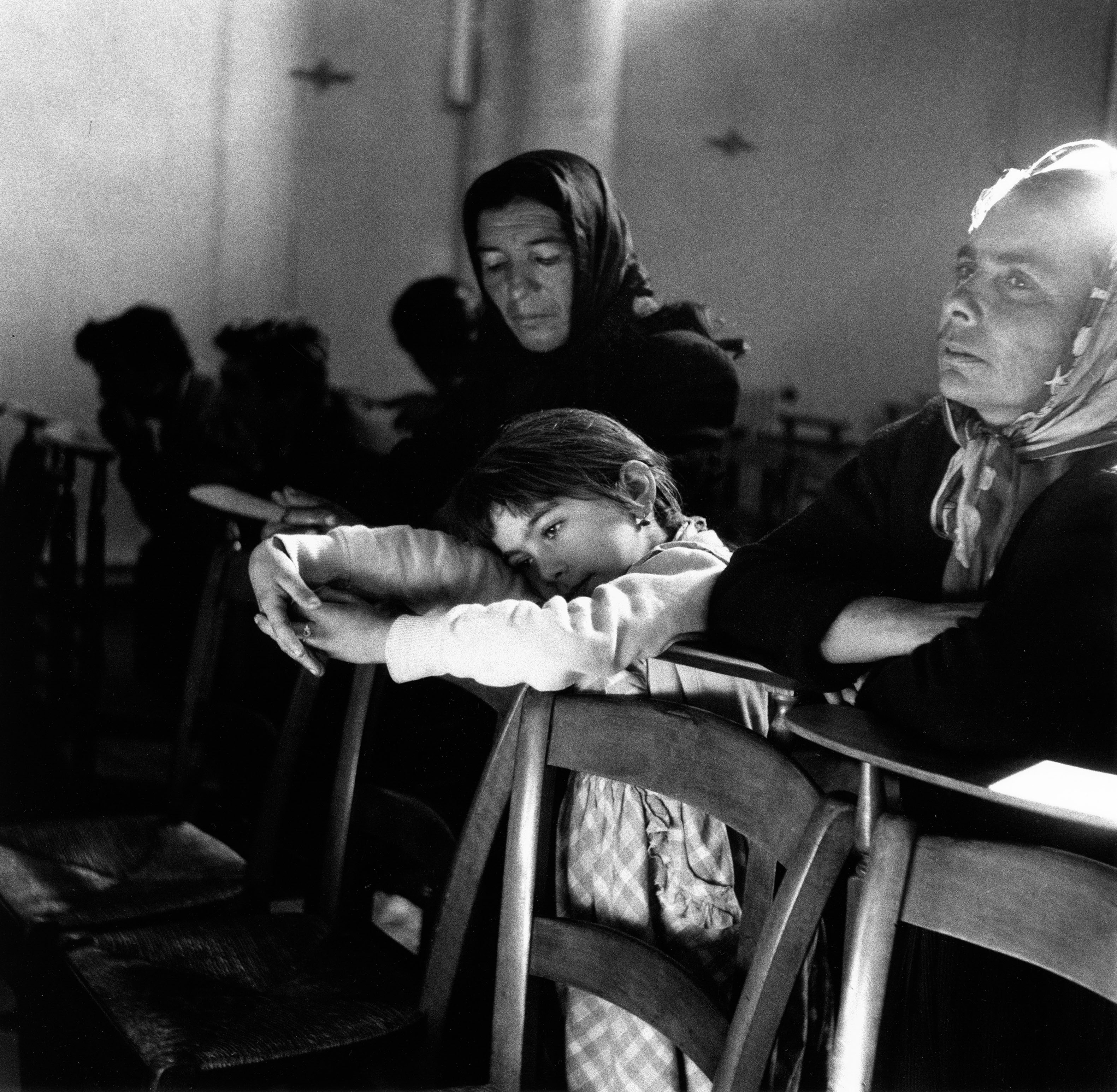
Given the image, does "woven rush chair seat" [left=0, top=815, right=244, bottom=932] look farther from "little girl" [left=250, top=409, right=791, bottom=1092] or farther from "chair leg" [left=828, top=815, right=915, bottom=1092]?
"chair leg" [left=828, top=815, right=915, bottom=1092]

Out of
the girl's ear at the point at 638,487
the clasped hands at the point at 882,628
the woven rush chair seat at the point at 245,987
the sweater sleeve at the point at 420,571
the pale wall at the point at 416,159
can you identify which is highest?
the pale wall at the point at 416,159

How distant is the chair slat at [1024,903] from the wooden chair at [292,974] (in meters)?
0.48

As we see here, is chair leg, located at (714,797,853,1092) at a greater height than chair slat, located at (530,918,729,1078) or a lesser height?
greater

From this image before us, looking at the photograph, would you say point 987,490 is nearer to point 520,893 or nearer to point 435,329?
point 520,893

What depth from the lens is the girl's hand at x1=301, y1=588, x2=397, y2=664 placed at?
127 centimetres

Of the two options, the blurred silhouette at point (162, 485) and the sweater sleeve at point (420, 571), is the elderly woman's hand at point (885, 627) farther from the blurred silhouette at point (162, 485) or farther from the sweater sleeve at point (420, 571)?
the blurred silhouette at point (162, 485)

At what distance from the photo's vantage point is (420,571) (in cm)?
143

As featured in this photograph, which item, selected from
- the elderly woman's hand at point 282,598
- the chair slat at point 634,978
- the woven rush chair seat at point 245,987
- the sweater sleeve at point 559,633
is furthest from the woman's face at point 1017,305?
the woven rush chair seat at point 245,987

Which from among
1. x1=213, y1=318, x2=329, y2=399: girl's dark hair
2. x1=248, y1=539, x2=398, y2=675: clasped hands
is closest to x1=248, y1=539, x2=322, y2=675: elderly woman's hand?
x1=248, y1=539, x2=398, y2=675: clasped hands

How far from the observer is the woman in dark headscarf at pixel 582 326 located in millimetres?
1768

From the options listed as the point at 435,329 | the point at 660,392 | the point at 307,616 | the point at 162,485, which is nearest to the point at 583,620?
the point at 307,616

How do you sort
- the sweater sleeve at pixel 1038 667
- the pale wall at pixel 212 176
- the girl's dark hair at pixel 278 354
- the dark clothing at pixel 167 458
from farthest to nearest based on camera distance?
the girl's dark hair at pixel 278 354 < the dark clothing at pixel 167 458 < the pale wall at pixel 212 176 < the sweater sleeve at pixel 1038 667

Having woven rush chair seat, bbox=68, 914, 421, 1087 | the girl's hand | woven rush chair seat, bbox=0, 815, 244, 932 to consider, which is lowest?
woven rush chair seat, bbox=0, 815, 244, 932

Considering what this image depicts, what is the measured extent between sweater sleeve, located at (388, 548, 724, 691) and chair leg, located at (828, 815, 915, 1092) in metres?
0.39
